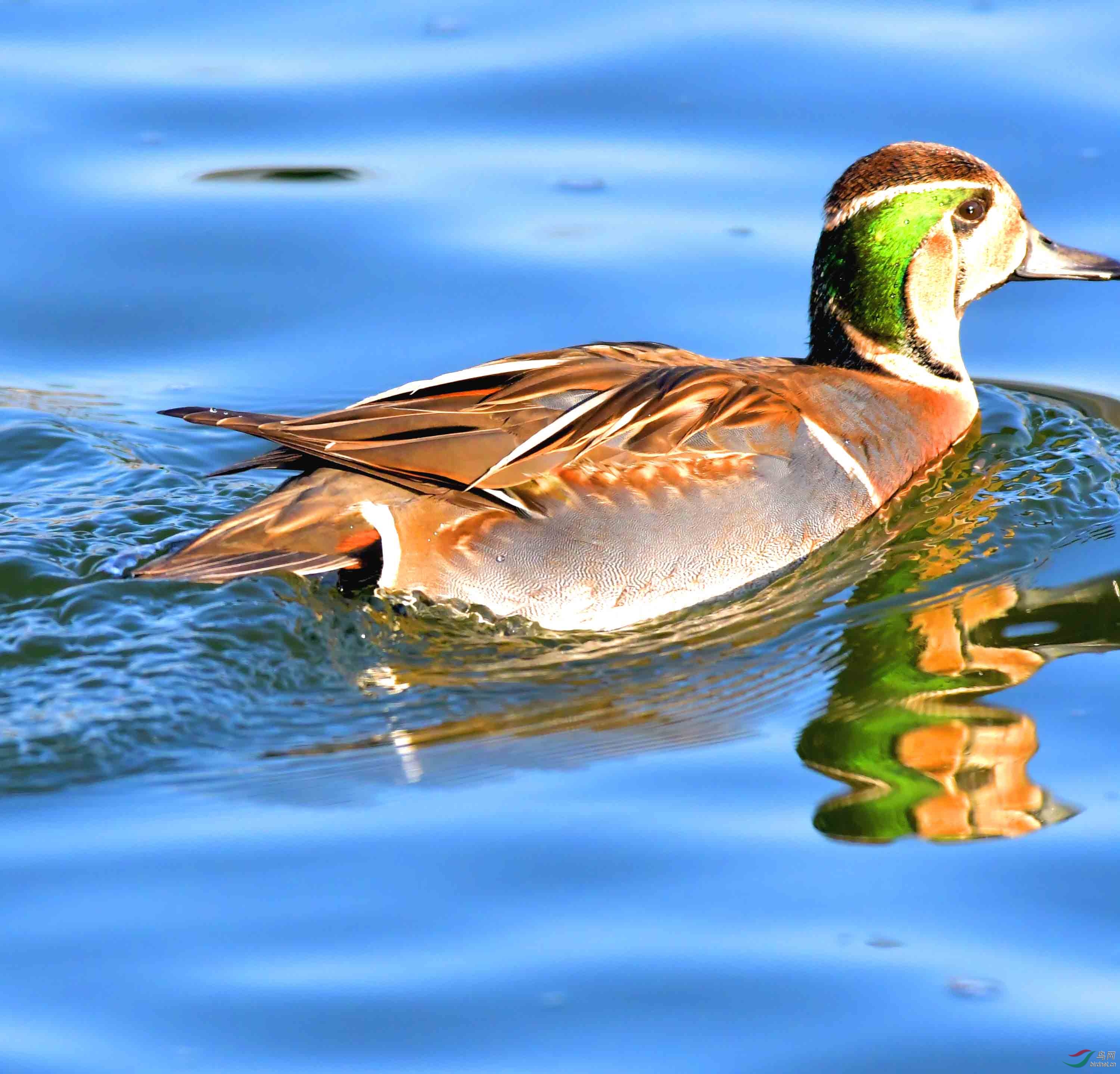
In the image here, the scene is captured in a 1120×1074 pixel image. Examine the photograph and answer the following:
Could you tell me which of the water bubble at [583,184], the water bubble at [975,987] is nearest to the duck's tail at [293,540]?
the water bubble at [975,987]

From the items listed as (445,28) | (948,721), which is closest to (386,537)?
(948,721)

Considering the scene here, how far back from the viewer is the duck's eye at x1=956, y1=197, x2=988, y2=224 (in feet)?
24.2

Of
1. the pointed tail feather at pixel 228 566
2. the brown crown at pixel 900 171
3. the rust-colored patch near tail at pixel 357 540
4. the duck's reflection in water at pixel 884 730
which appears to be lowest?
the duck's reflection in water at pixel 884 730

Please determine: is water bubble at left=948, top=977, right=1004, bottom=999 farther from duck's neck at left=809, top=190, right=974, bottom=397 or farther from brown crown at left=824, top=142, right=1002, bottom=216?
brown crown at left=824, top=142, right=1002, bottom=216

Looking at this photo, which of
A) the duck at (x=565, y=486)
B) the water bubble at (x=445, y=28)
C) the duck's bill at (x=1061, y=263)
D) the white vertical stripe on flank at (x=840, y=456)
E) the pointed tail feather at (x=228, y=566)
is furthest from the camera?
the water bubble at (x=445, y=28)

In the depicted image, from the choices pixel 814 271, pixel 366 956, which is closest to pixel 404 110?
pixel 814 271

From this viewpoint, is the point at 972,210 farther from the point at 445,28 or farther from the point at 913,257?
the point at 445,28

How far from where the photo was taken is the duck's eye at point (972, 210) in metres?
7.38

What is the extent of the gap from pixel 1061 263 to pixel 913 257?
0.81 meters

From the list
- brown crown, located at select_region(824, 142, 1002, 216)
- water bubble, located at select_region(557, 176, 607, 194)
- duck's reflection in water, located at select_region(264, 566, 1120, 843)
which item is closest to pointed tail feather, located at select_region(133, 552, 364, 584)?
duck's reflection in water, located at select_region(264, 566, 1120, 843)

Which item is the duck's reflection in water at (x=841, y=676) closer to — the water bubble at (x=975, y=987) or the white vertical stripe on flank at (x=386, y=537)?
the white vertical stripe on flank at (x=386, y=537)

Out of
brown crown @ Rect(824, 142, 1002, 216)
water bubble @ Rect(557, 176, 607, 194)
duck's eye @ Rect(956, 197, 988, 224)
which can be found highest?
water bubble @ Rect(557, 176, 607, 194)

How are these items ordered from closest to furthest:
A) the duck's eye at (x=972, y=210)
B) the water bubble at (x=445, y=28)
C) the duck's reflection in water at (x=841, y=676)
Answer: the duck's reflection in water at (x=841, y=676) < the duck's eye at (x=972, y=210) < the water bubble at (x=445, y=28)

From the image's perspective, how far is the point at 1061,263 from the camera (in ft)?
25.3
